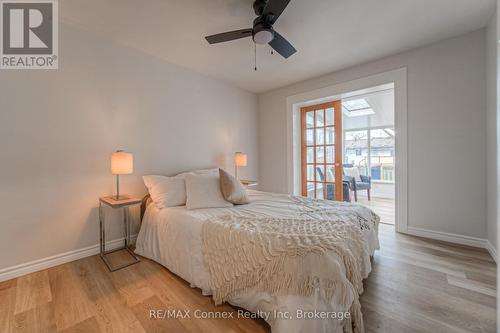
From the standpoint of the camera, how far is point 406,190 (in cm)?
279

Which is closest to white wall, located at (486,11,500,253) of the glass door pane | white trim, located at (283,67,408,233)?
white trim, located at (283,67,408,233)

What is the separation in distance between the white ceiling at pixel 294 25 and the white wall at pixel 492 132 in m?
0.26

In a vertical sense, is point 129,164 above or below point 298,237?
above

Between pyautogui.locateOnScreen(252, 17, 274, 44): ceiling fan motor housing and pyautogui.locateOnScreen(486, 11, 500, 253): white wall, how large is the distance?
7.29 feet

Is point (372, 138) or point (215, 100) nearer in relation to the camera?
point (215, 100)

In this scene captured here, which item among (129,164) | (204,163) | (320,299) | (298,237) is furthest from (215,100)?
(320,299)

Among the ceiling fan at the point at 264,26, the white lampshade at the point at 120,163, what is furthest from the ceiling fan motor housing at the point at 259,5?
the white lampshade at the point at 120,163

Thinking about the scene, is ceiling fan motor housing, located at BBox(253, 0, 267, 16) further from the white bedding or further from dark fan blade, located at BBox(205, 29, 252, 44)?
the white bedding

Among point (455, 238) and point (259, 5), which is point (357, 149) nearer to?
point (455, 238)

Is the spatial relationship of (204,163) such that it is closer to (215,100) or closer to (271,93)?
(215,100)

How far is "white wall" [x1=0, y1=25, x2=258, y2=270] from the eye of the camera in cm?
189

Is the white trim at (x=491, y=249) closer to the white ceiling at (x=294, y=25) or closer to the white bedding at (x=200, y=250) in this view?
the white bedding at (x=200, y=250)

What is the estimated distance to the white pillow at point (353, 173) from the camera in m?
5.52

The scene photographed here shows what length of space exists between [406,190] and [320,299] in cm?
250
